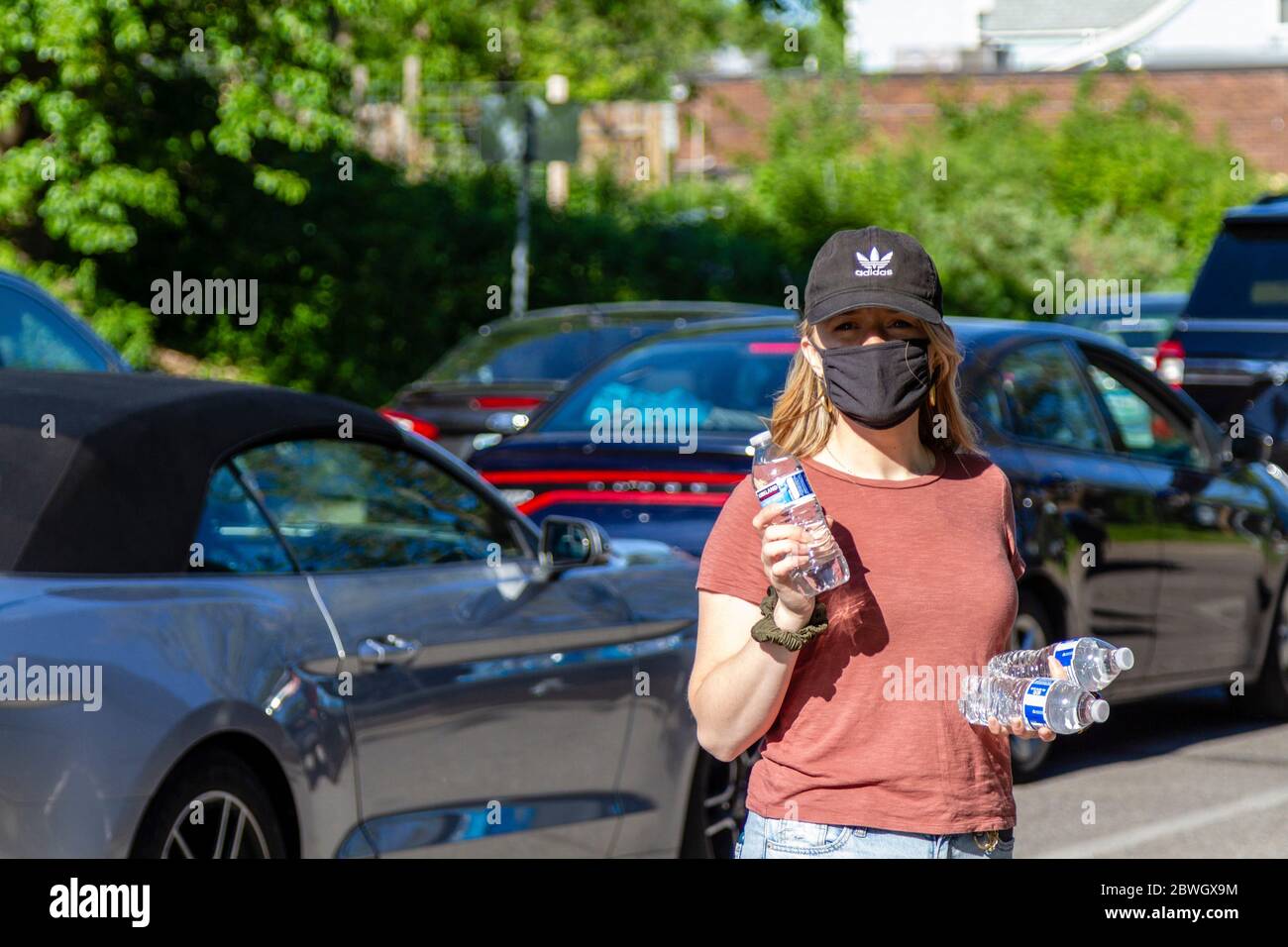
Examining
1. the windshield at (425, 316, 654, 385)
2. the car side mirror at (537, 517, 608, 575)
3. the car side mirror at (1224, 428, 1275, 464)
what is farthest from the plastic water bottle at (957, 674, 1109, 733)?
the windshield at (425, 316, 654, 385)

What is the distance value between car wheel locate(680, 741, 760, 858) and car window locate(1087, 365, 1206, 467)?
3.30m

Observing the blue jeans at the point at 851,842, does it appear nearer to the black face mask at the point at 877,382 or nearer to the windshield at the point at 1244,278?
the black face mask at the point at 877,382

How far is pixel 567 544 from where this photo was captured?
611 cm

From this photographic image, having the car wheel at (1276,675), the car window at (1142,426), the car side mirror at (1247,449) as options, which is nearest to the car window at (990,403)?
the car window at (1142,426)

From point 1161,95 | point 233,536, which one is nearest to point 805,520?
point 233,536

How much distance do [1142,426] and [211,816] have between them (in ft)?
18.6

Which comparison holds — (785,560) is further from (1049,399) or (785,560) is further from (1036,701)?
(1049,399)

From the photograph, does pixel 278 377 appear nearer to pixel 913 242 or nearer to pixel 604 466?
pixel 604 466

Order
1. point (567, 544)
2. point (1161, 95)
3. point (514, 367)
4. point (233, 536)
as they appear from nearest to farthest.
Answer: point (233, 536), point (567, 544), point (514, 367), point (1161, 95)

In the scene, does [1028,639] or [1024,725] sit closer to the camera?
[1024,725]

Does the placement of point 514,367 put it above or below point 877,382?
below

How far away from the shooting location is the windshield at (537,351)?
12802mm

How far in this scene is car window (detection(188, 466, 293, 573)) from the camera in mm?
5066

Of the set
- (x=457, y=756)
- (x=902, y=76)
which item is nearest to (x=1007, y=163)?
(x=902, y=76)
